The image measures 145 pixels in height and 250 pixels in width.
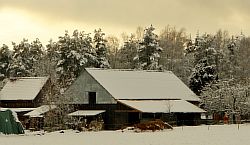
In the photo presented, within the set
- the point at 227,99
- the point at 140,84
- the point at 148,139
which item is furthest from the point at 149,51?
the point at 148,139

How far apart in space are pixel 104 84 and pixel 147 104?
5.80m

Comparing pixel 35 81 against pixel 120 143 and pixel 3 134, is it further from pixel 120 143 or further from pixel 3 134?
pixel 120 143

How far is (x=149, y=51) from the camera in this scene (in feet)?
277

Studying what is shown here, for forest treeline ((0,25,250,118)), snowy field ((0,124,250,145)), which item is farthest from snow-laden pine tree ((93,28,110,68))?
snowy field ((0,124,250,145))

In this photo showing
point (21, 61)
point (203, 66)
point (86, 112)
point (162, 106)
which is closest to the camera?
point (162, 106)

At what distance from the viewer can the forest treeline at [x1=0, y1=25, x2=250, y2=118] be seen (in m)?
68.8

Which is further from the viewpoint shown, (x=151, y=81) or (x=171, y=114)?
(x=151, y=81)

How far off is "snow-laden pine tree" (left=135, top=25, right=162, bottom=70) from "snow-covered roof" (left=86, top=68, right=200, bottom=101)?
44.3 ft

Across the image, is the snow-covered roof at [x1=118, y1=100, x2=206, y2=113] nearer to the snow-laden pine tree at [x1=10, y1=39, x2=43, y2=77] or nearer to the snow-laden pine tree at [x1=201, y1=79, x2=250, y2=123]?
the snow-laden pine tree at [x1=201, y1=79, x2=250, y2=123]

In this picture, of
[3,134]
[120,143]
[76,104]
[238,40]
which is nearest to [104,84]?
[76,104]

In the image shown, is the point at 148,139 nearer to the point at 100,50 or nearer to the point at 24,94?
the point at 24,94

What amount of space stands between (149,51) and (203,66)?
12.3 m

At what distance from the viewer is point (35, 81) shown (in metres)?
74.2

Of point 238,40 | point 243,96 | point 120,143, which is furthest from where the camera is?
point 238,40
